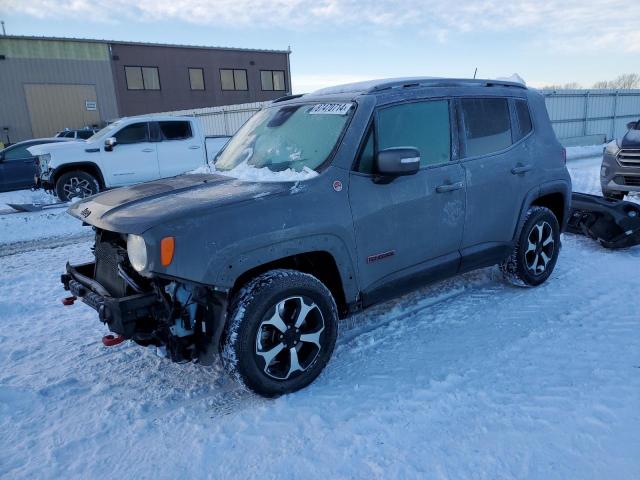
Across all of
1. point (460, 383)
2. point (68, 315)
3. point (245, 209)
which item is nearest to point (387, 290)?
point (460, 383)

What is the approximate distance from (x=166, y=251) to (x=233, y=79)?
120 ft

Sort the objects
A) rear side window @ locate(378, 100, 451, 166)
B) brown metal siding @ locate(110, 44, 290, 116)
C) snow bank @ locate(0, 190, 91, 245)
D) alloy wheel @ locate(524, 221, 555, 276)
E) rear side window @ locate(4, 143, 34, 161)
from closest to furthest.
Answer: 1. rear side window @ locate(378, 100, 451, 166)
2. alloy wheel @ locate(524, 221, 555, 276)
3. snow bank @ locate(0, 190, 91, 245)
4. rear side window @ locate(4, 143, 34, 161)
5. brown metal siding @ locate(110, 44, 290, 116)

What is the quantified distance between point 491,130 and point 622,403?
2.45m

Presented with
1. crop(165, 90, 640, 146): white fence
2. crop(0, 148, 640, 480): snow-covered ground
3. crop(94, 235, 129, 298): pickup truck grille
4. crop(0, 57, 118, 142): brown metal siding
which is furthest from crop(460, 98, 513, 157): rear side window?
crop(0, 57, 118, 142): brown metal siding

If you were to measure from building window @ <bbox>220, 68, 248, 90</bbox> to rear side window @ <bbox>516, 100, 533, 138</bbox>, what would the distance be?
34.4 m

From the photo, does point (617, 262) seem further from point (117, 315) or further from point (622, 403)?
point (117, 315)

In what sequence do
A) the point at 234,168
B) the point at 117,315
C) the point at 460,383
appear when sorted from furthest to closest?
the point at 234,168 < the point at 460,383 < the point at 117,315

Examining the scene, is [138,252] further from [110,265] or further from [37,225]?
[37,225]

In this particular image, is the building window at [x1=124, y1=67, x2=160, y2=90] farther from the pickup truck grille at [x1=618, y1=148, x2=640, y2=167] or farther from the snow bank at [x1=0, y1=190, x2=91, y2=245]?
the pickup truck grille at [x1=618, y1=148, x2=640, y2=167]

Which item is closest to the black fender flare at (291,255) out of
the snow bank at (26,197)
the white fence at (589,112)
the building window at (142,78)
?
the snow bank at (26,197)

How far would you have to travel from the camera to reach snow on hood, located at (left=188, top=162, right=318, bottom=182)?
328 centimetres

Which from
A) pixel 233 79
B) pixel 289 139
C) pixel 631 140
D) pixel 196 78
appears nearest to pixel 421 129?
pixel 289 139

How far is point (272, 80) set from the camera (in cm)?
3841

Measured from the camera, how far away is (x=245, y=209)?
2.90 metres
